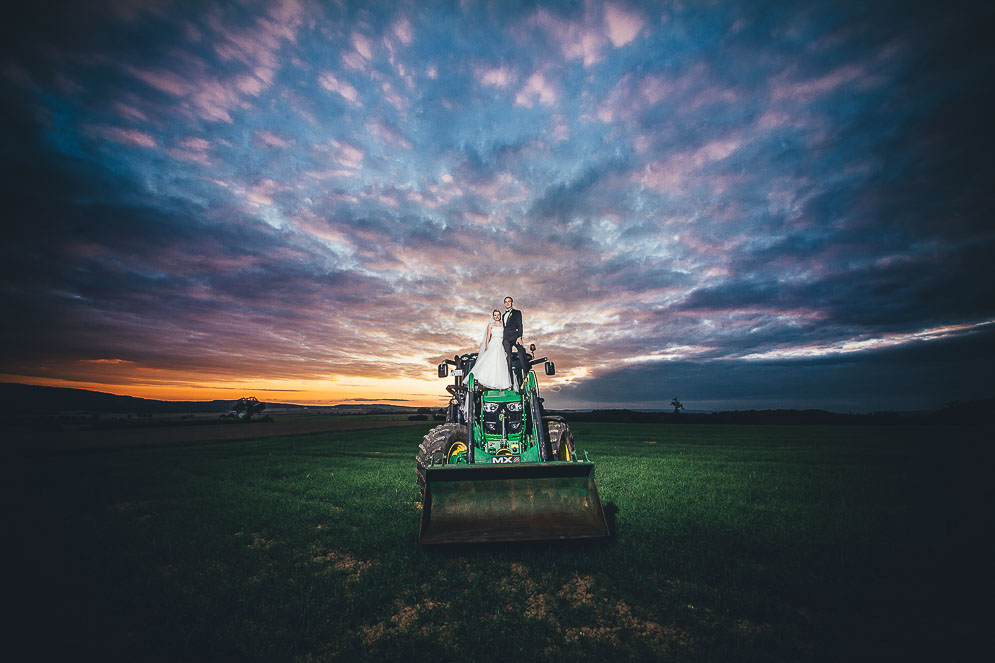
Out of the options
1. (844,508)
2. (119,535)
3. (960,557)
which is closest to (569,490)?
(960,557)

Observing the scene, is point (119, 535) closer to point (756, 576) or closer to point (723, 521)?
point (756, 576)

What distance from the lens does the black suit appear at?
6.80 metres

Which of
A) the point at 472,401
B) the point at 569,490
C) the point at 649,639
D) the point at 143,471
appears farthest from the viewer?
the point at 143,471

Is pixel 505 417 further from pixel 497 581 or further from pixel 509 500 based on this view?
pixel 497 581

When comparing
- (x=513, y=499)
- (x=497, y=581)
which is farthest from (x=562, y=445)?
(x=497, y=581)

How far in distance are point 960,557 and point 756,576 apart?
9.28 ft

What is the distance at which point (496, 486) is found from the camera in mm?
4789

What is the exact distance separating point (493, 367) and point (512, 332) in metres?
0.90

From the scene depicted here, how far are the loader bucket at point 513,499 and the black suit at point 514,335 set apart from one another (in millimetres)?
2220

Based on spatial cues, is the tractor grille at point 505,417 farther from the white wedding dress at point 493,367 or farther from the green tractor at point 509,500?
the green tractor at point 509,500

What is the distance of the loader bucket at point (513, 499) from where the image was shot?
4422mm

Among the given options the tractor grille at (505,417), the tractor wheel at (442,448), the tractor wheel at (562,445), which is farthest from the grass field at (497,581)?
the tractor grille at (505,417)

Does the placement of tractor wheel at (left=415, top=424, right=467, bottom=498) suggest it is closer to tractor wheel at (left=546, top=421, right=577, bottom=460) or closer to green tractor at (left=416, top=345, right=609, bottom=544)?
green tractor at (left=416, top=345, right=609, bottom=544)

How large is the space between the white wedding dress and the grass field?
2438mm
